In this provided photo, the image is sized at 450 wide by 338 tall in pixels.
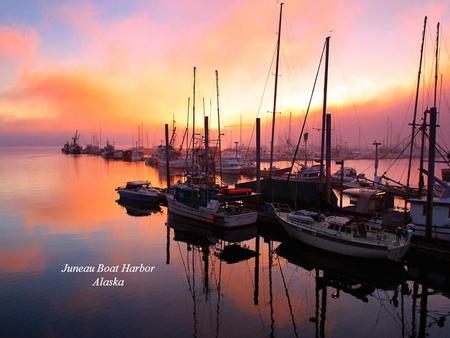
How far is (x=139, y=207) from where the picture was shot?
147 feet

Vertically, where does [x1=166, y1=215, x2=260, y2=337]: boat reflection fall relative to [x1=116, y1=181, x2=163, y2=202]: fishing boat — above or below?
below

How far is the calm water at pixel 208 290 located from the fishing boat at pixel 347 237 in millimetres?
746

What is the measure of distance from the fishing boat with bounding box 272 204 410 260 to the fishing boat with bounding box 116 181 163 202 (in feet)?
76.8

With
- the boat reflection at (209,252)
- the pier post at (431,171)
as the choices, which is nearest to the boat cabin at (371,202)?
the pier post at (431,171)

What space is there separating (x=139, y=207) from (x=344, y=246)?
A: 2831 cm

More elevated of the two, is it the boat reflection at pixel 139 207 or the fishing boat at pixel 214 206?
the fishing boat at pixel 214 206

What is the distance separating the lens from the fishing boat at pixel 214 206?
103 ft

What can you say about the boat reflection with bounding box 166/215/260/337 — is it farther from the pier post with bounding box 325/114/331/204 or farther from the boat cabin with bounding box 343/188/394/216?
the boat cabin with bounding box 343/188/394/216

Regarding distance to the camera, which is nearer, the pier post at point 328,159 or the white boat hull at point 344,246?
the white boat hull at point 344,246

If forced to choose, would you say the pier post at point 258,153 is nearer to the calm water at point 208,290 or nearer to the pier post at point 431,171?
Result: the calm water at point 208,290

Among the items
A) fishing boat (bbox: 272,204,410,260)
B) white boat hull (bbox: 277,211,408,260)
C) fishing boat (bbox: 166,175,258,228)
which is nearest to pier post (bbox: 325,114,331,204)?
fishing boat (bbox: 272,204,410,260)

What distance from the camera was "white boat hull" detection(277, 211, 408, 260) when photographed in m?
21.4

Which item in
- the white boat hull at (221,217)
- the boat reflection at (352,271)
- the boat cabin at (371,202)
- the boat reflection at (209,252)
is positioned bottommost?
the boat reflection at (209,252)

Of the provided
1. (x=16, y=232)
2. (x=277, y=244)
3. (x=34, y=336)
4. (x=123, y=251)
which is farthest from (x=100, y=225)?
(x=34, y=336)
